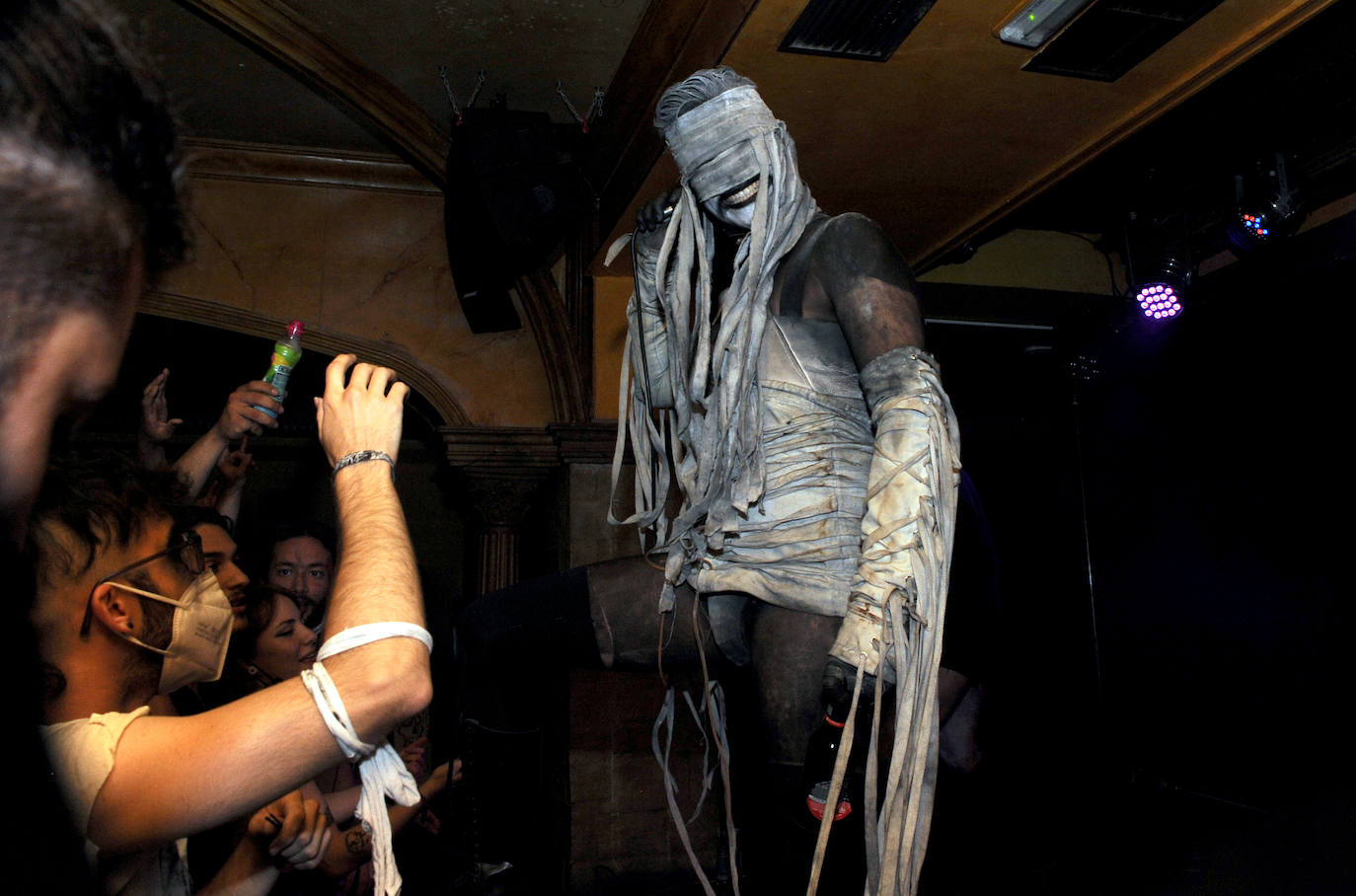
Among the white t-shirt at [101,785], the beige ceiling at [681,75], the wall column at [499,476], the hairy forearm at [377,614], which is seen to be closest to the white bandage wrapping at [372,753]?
the hairy forearm at [377,614]

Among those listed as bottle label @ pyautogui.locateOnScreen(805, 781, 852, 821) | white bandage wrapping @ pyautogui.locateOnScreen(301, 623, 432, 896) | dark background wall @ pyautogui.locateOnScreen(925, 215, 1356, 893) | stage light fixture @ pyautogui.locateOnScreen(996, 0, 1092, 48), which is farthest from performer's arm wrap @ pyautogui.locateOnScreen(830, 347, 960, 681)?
dark background wall @ pyautogui.locateOnScreen(925, 215, 1356, 893)

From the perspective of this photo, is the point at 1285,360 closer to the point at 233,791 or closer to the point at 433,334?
the point at 433,334

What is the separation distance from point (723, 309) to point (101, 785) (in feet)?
4.31

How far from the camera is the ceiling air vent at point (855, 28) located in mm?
2938

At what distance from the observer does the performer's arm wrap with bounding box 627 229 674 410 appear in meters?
2.07

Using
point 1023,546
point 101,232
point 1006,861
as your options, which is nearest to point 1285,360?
point 1023,546

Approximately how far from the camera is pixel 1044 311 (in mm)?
5832

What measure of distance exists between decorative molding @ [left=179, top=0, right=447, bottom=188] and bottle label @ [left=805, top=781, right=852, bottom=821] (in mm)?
3875

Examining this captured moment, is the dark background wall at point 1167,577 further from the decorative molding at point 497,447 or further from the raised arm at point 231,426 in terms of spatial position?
the raised arm at point 231,426

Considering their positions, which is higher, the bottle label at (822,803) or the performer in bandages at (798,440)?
the performer in bandages at (798,440)

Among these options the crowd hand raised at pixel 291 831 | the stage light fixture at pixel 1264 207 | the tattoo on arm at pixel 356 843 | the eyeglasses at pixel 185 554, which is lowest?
the tattoo on arm at pixel 356 843

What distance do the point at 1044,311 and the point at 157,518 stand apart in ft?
17.7

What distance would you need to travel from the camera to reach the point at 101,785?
108 centimetres

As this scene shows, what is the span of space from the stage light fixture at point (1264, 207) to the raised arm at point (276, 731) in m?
4.59
